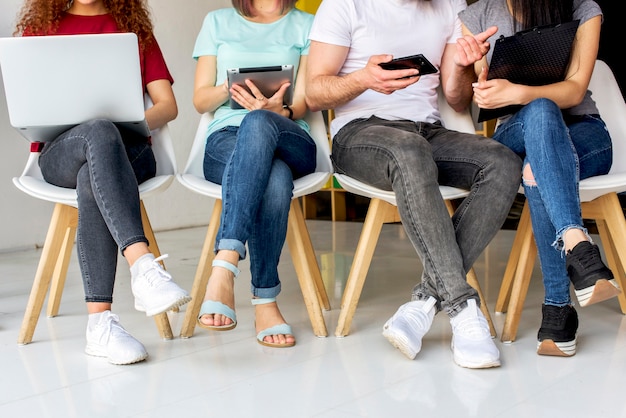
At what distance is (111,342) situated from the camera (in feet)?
5.98

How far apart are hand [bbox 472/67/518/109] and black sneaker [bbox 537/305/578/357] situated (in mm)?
517

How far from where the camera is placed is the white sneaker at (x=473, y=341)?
168 cm

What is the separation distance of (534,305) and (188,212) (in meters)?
3.31

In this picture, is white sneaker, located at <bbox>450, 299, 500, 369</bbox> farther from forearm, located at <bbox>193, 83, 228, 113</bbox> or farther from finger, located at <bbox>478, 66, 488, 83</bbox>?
forearm, located at <bbox>193, 83, 228, 113</bbox>

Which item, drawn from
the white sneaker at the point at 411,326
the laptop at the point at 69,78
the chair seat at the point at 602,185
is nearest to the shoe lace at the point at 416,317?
the white sneaker at the point at 411,326

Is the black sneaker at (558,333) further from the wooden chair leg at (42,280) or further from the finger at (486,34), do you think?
the wooden chair leg at (42,280)

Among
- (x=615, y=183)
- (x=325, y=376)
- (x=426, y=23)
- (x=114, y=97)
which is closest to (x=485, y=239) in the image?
(x=615, y=183)

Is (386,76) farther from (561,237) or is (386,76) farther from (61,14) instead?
(61,14)

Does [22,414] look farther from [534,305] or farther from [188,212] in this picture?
[188,212]

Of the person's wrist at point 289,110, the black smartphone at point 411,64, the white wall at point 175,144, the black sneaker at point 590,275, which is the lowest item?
the white wall at point 175,144

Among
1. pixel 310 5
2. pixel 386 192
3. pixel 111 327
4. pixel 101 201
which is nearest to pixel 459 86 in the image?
pixel 386 192

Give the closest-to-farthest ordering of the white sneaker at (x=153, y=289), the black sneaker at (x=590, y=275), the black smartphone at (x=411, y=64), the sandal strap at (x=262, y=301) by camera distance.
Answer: the black sneaker at (x=590, y=275) < the white sneaker at (x=153, y=289) < the black smartphone at (x=411, y=64) < the sandal strap at (x=262, y=301)

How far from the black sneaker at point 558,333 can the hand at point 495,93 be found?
0.52 meters


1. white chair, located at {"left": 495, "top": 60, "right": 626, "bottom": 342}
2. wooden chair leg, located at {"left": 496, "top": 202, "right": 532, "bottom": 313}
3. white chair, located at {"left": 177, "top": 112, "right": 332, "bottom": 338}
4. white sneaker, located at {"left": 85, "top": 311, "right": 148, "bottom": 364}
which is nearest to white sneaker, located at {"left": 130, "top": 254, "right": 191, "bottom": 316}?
white sneaker, located at {"left": 85, "top": 311, "right": 148, "bottom": 364}
